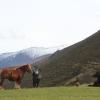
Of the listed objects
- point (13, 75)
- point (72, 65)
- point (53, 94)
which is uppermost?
point (72, 65)

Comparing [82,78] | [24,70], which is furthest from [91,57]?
[24,70]

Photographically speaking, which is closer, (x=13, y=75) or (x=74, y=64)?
(x=13, y=75)

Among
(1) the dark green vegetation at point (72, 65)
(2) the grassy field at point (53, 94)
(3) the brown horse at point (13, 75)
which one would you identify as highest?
(1) the dark green vegetation at point (72, 65)

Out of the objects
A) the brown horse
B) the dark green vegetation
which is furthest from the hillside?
the brown horse

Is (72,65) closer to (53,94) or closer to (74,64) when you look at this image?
(74,64)

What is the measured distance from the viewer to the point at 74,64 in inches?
3565

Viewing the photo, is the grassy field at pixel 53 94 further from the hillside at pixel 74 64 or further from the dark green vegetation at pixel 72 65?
the hillside at pixel 74 64

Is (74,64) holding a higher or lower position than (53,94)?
higher

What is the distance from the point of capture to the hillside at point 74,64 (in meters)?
81.7

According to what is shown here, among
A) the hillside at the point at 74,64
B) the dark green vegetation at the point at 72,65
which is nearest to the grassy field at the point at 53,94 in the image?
the dark green vegetation at the point at 72,65

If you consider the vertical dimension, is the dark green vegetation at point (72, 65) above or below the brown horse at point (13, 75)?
above

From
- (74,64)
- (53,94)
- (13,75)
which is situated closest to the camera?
(53,94)

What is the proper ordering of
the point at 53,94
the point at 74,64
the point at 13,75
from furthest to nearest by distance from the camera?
the point at 74,64 → the point at 13,75 → the point at 53,94

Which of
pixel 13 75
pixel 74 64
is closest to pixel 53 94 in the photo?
pixel 13 75
